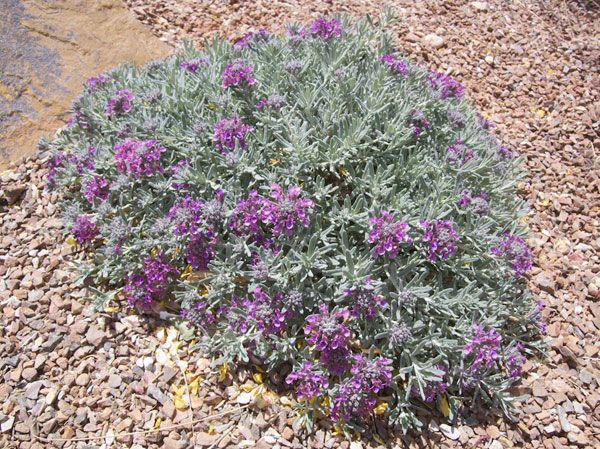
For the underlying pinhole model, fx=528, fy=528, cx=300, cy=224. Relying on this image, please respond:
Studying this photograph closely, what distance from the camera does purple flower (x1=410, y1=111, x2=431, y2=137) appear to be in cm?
363

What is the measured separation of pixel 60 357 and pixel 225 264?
114 centimetres

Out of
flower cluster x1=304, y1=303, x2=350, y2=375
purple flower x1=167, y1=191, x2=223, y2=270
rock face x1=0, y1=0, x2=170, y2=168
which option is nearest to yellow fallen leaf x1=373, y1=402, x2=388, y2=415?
flower cluster x1=304, y1=303, x2=350, y2=375

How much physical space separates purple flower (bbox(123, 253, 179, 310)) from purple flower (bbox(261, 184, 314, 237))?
75 centimetres

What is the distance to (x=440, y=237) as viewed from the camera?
10.1ft

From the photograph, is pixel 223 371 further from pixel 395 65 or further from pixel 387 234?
pixel 395 65

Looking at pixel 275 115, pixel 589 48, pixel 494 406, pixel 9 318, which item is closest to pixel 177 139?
pixel 275 115

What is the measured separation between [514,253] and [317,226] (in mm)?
1284

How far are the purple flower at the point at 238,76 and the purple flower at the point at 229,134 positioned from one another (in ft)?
1.11

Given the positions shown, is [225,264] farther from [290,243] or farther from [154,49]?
[154,49]

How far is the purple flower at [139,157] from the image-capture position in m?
3.42

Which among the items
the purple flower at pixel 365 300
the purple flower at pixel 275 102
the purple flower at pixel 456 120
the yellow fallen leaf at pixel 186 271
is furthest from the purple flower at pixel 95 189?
the purple flower at pixel 456 120

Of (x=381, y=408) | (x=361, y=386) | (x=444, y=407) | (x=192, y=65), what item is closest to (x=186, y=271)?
(x=361, y=386)

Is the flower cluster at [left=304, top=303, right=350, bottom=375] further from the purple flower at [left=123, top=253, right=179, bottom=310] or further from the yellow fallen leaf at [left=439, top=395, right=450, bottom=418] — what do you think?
the purple flower at [left=123, top=253, right=179, bottom=310]

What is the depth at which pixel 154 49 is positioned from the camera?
512cm
